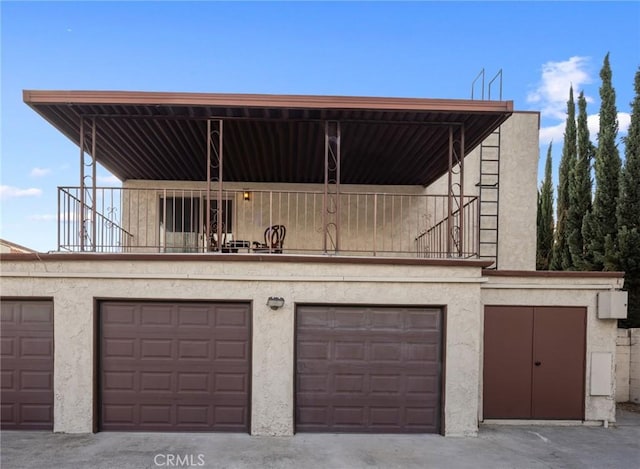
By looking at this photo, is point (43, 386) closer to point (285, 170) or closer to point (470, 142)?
point (285, 170)

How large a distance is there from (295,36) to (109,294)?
9.13 meters

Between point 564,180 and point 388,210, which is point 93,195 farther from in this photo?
point 564,180

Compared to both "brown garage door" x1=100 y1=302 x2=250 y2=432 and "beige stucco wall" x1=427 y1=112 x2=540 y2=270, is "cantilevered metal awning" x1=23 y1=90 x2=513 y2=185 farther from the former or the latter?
"brown garage door" x1=100 y1=302 x2=250 y2=432

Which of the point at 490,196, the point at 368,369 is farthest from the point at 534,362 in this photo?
the point at 490,196

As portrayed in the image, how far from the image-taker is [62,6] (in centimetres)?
917

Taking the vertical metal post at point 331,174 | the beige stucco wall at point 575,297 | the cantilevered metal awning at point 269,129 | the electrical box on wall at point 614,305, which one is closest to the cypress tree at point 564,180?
the cantilevered metal awning at point 269,129

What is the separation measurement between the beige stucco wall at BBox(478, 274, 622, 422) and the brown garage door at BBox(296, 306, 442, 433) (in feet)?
4.37

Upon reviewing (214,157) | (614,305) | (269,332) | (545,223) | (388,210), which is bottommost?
(269,332)

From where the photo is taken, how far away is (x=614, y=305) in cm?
614

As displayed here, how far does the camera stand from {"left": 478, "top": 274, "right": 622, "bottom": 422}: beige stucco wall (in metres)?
6.33

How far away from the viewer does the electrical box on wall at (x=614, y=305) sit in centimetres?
612

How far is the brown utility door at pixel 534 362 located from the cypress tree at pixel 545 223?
371 inches

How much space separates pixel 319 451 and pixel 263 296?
86.4 inches

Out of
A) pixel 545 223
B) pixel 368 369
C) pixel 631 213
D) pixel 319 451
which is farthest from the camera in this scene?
pixel 545 223
